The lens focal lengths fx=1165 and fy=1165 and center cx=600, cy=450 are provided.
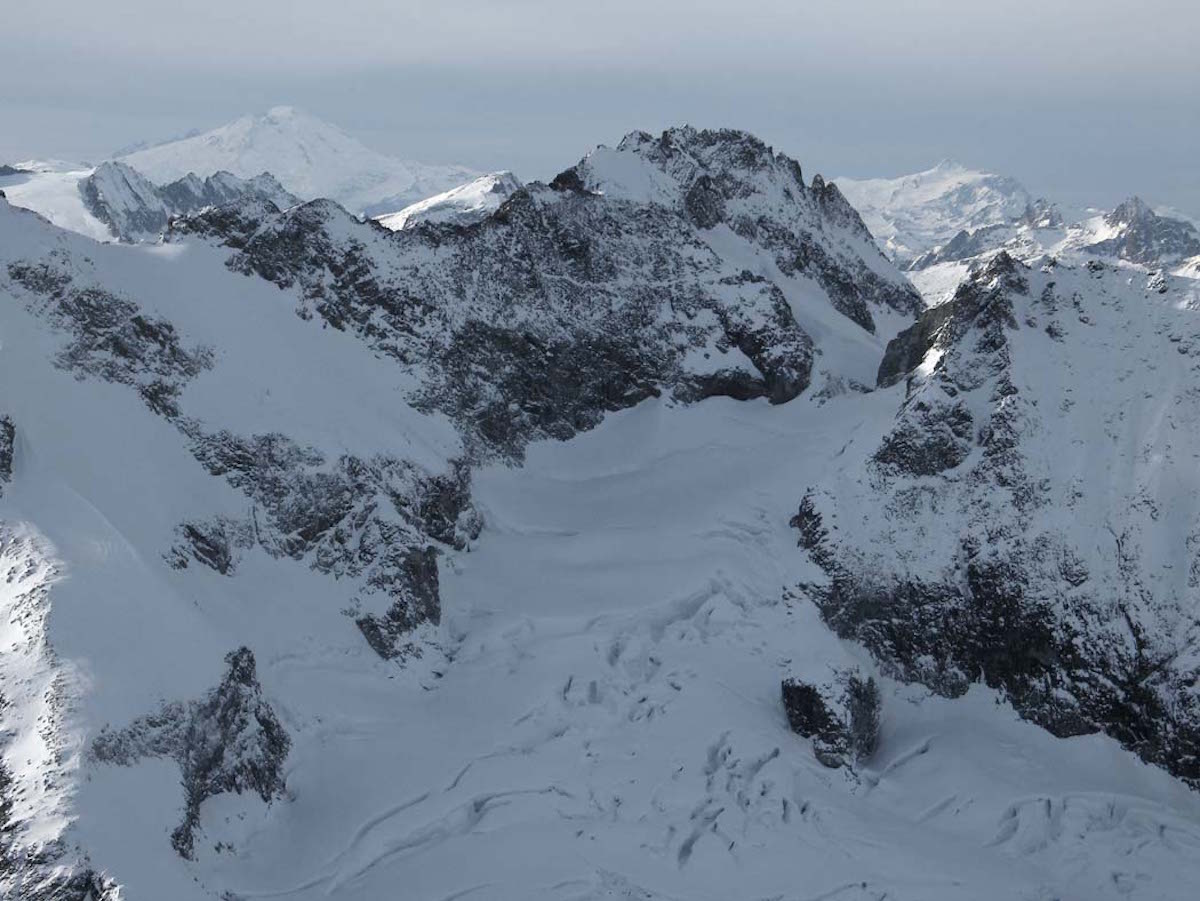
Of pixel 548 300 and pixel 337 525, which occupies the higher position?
pixel 548 300

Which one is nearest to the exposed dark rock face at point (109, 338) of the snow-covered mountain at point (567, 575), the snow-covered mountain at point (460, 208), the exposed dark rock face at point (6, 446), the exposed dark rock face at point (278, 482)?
the exposed dark rock face at point (278, 482)

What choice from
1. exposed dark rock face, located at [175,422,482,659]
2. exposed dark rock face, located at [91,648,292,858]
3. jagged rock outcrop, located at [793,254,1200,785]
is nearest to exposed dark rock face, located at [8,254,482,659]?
exposed dark rock face, located at [175,422,482,659]

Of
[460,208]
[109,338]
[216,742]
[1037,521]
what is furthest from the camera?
[460,208]

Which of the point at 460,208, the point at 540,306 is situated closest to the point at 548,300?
the point at 540,306

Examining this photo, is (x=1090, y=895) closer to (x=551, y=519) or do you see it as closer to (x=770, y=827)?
(x=770, y=827)

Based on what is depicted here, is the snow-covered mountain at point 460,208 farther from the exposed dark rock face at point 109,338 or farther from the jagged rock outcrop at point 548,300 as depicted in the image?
the exposed dark rock face at point 109,338

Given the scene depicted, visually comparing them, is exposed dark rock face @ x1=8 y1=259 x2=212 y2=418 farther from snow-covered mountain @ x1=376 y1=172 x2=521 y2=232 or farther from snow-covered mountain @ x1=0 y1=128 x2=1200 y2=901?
snow-covered mountain @ x1=376 y1=172 x2=521 y2=232

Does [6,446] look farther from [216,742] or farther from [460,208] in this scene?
[460,208]
